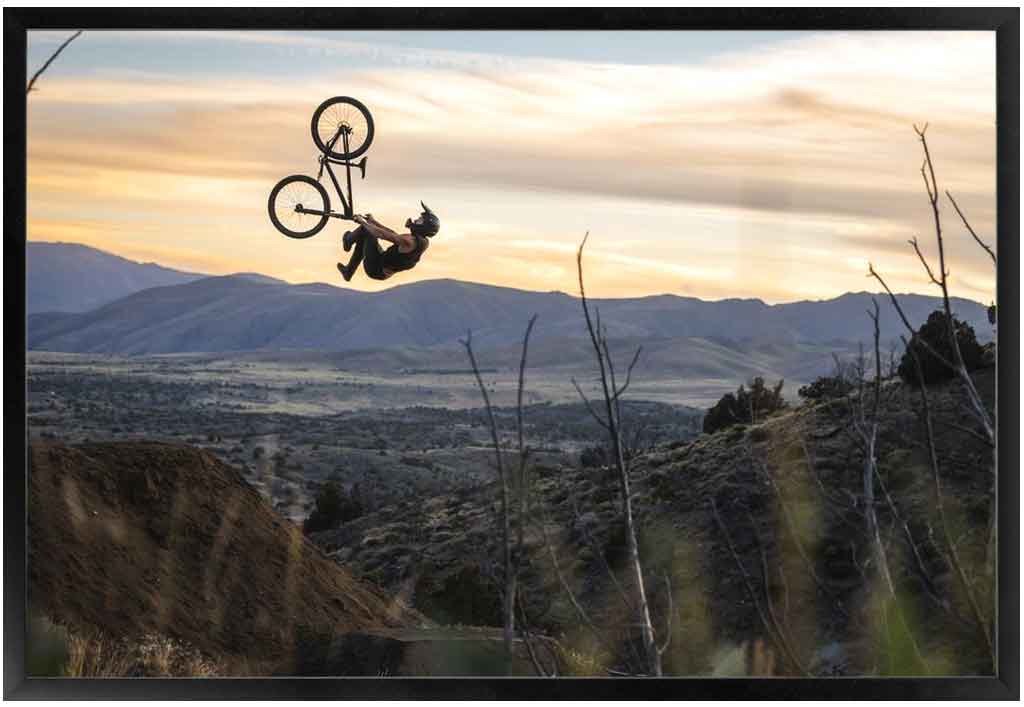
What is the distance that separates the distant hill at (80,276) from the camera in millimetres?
8648

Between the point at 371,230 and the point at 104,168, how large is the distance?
8.02ft

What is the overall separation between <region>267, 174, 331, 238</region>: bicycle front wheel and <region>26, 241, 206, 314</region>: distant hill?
1.61 meters

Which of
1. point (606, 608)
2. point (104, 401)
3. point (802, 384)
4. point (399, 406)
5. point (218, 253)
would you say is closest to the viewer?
point (218, 253)

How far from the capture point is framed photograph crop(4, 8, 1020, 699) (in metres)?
7.27

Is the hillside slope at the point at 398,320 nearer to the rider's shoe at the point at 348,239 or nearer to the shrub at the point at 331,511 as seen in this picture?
the shrub at the point at 331,511

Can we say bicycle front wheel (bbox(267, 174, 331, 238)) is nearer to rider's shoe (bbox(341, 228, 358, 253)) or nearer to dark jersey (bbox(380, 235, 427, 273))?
rider's shoe (bbox(341, 228, 358, 253))

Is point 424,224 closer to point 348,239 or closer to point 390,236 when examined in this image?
point 390,236

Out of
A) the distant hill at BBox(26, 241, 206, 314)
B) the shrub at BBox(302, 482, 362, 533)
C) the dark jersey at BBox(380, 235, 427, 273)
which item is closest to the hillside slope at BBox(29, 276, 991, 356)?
the distant hill at BBox(26, 241, 206, 314)

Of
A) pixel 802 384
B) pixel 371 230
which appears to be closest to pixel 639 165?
pixel 371 230

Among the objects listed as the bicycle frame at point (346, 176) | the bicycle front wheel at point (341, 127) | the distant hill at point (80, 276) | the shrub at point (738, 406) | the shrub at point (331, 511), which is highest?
the bicycle front wheel at point (341, 127)

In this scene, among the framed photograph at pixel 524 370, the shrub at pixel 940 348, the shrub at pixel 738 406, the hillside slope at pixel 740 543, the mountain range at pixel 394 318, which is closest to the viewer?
the framed photograph at pixel 524 370

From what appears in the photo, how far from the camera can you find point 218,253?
12.3 meters

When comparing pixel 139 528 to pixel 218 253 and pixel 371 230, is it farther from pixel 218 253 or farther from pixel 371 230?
pixel 371 230

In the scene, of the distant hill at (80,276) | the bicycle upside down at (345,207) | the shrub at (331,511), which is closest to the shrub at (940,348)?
the bicycle upside down at (345,207)
